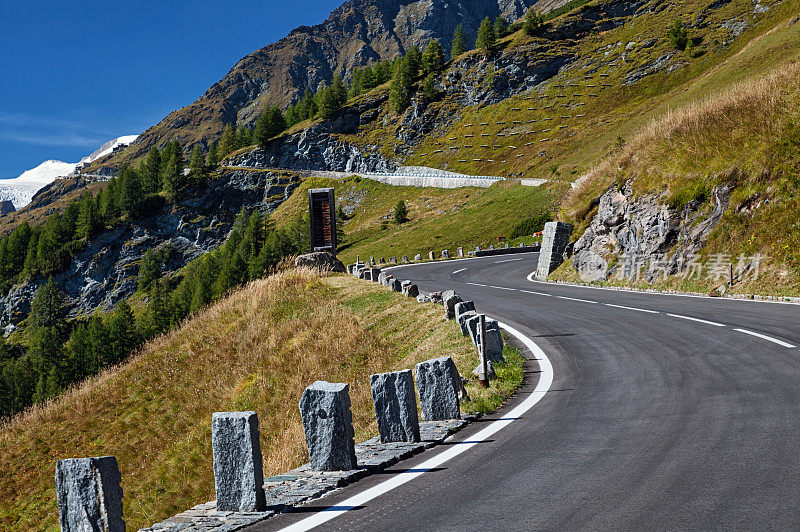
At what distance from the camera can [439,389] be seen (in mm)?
6469

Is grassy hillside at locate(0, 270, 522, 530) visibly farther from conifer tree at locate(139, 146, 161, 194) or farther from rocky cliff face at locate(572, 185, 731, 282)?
conifer tree at locate(139, 146, 161, 194)

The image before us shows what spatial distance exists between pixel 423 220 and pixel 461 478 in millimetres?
66727

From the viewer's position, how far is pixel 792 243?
1529 cm

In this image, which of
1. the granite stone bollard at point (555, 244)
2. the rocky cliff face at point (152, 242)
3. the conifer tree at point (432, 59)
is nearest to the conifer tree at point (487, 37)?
the conifer tree at point (432, 59)

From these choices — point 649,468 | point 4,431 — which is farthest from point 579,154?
point 649,468

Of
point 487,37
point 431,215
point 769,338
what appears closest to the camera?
point 769,338

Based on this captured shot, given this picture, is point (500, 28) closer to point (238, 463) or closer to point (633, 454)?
point (633, 454)

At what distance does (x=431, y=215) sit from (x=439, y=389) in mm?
65777

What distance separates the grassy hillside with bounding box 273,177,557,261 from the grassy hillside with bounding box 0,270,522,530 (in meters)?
34.1

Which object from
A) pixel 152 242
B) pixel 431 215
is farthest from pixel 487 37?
pixel 152 242

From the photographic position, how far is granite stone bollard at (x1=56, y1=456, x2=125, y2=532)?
3551mm

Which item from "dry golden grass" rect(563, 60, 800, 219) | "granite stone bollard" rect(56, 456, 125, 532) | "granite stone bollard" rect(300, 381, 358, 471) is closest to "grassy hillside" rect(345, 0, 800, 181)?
"dry golden grass" rect(563, 60, 800, 219)

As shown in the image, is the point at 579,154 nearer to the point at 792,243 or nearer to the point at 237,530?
the point at 792,243

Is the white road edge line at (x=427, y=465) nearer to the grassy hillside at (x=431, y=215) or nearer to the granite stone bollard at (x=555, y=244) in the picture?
the granite stone bollard at (x=555, y=244)
